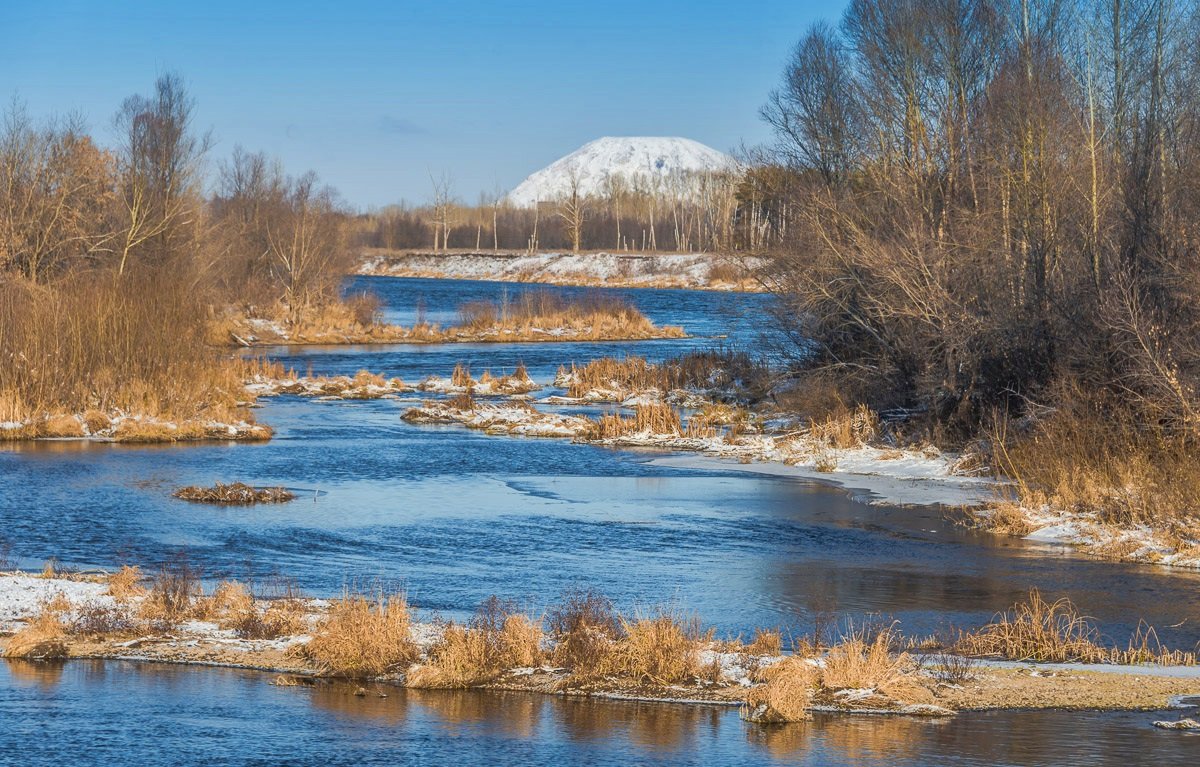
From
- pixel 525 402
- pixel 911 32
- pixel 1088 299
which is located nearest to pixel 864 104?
pixel 911 32

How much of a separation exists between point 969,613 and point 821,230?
14.6m

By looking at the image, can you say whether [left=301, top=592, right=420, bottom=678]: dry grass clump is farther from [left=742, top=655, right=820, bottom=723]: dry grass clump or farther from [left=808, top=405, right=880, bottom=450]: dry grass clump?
[left=808, top=405, right=880, bottom=450]: dry grass clump

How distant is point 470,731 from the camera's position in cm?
1010

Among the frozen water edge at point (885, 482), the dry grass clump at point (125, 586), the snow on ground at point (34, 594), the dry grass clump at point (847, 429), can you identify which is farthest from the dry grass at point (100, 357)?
the dry grass clump at point (125, 586)

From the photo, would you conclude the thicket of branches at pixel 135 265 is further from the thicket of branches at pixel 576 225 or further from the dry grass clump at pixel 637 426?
the thicket of branches at pixel 576 225

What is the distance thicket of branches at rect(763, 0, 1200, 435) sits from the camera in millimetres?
21203

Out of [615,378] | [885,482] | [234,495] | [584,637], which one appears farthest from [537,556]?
[615,378]

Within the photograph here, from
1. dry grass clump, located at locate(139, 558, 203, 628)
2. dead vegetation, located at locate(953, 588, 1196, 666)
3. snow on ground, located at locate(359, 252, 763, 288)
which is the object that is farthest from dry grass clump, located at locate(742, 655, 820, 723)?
snow on ground, located at locate(359, 252, 763, 288)

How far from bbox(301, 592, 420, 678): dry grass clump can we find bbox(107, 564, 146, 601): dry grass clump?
2.80 metres

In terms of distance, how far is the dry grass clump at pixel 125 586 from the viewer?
1359cm

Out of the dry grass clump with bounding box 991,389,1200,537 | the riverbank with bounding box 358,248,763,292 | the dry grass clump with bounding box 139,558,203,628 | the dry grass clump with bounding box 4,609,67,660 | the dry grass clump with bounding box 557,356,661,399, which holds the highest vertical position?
the riverbank with bounding box 358,248,763,292

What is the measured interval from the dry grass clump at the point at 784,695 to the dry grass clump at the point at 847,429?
54.4ft

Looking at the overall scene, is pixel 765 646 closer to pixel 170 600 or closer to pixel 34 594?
pixel 170 600

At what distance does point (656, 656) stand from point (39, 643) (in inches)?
221
